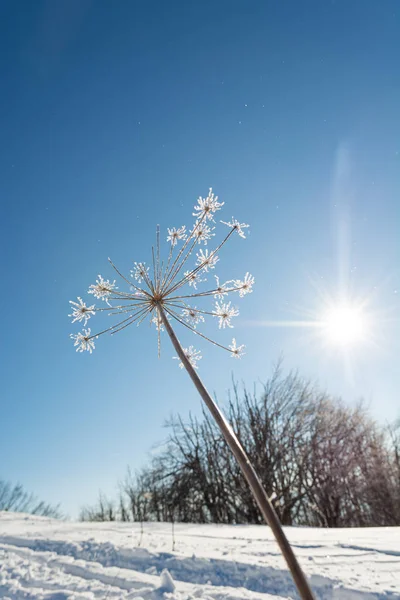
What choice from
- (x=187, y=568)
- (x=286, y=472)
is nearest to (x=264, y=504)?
(x=187, y=568)

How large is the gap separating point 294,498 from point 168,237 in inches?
873

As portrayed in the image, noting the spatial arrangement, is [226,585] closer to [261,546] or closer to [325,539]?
[261,546]

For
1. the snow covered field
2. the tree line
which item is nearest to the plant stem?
the snow covered field

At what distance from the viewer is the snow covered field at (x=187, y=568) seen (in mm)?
3352

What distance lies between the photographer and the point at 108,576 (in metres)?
3.84

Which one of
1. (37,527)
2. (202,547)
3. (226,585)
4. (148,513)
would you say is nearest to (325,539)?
(202,547)

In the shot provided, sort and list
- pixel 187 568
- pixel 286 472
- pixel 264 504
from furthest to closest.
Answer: pixel 286 472, pixel 187 568, pixel 264 504

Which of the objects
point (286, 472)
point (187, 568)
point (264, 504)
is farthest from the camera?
point (286, 472)

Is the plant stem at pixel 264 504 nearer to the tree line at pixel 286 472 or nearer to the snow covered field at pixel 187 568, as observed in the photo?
the snow covered field at pixel 187 568

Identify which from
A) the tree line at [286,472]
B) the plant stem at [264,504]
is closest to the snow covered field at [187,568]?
the plant stem at [264,504]

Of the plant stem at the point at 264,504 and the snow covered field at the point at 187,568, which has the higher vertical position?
the plant stem at the point at 264,504

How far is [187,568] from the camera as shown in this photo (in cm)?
401

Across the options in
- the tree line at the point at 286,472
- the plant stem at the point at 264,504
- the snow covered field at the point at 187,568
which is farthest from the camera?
the tree line at the point at 286,472

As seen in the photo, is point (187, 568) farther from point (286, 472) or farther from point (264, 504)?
point (286, 472)
